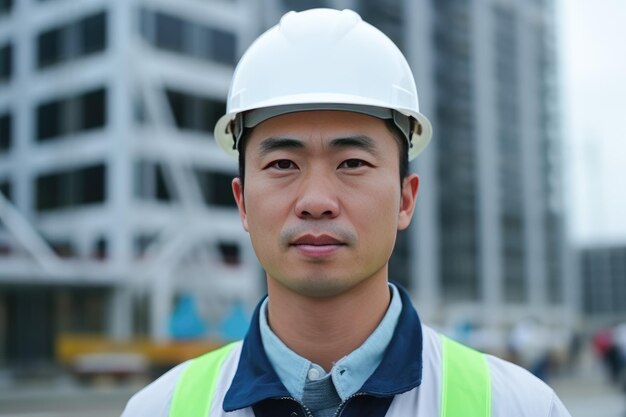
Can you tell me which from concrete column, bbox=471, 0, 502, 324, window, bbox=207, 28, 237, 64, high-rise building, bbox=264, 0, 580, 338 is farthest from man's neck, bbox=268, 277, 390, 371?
concrete column, bbox=471, 0, 502, 324

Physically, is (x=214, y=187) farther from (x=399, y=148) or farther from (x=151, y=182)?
(x=399, y=148)

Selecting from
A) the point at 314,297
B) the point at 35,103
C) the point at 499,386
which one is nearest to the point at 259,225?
the point at 314,297

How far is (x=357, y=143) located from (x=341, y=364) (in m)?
0.49

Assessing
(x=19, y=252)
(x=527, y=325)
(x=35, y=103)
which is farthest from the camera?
(x=35, y=103)

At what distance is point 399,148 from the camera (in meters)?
2.10

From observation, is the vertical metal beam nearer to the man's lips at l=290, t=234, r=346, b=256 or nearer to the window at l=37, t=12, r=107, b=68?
the window at l=37, t=12, r=107, b=68

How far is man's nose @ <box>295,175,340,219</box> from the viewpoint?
1.90 meters

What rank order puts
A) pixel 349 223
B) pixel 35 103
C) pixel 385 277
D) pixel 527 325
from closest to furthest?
pixel 349 223 < pixel 385 277 < pixel 527 325 < pixel 35 103

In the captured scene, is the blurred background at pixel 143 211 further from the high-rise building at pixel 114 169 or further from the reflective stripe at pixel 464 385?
the reflective stripe at pixel 464 385

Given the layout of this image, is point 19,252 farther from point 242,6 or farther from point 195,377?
point 195,377

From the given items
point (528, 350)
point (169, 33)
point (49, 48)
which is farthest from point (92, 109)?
point (528, 350)

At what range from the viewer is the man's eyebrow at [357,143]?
196cm

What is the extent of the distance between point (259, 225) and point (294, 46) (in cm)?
44

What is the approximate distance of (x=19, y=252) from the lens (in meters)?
30.0
